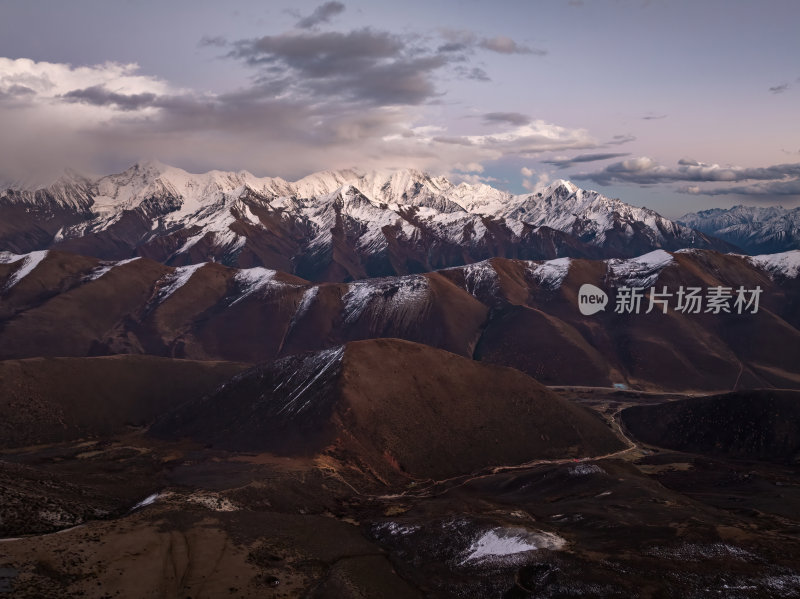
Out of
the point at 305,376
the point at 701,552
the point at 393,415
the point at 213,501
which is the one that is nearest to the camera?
the point at 701,552

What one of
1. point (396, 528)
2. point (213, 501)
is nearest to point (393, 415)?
point (396, 528)

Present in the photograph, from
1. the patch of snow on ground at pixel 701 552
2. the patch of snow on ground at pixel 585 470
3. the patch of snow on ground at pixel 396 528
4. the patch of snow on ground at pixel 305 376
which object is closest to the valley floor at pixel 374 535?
the patch of snow on ground at pixel 701 552

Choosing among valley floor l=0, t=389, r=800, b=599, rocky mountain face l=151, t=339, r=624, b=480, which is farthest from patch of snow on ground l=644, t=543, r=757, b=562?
rocky mountain face l=151, t=339, r=624, b=480

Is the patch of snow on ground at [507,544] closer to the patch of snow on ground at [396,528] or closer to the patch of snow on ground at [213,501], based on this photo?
→ the patch of snow on ground at [396,528]

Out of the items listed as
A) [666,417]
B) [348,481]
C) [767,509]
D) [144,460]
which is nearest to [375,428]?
[348,481]

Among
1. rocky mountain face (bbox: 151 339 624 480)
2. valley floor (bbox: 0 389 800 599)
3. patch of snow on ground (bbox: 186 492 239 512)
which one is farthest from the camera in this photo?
rocky mountain face (bbox: 151 339 624 480)

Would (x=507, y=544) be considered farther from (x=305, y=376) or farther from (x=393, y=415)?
(x=305, y=376)

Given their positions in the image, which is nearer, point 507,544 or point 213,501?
point 507,544

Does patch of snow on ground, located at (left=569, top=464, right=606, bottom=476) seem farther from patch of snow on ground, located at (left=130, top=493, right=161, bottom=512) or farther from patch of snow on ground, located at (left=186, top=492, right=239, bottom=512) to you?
patch of snow on ground, located at (left=130, top=493, right=161, bottom=512)

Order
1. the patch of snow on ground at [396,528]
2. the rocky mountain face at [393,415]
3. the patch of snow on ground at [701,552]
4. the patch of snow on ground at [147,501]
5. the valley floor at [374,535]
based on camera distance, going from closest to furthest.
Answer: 1. the valley floor at [374,535]
2. the patch of snow on ground at [701,552]
3. the patch of snow on ground at [396,528]
4. the patch of snow on ground at [147,501]
5. the rocky mountain face at [393,415]
